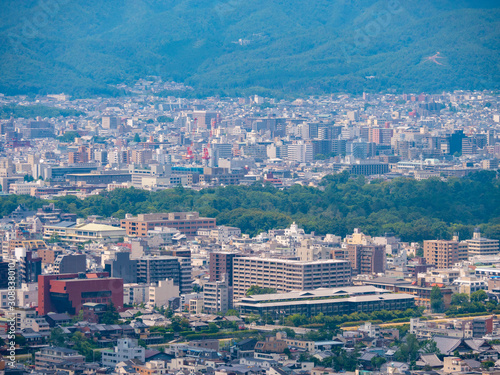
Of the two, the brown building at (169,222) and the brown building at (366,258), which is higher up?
the brown building at (169,222)

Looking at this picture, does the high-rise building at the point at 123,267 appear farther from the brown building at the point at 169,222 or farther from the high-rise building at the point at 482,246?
the high-rise building at the point at 482,246

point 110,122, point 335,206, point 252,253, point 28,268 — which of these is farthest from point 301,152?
point 28,268

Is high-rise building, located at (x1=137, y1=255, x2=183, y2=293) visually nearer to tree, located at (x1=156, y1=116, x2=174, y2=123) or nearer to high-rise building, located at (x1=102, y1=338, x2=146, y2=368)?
high-rise building, located at (x1=102, y1=338, x2=146, y2=368)

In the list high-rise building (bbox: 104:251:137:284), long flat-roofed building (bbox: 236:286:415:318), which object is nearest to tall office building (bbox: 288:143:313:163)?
high-rise building (bbox: 104:251:137:284)

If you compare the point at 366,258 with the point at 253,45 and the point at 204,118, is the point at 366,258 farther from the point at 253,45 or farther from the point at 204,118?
the point at 253,45

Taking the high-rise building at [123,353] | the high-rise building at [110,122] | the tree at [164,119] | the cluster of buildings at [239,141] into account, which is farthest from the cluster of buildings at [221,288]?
the tree at [164,119]

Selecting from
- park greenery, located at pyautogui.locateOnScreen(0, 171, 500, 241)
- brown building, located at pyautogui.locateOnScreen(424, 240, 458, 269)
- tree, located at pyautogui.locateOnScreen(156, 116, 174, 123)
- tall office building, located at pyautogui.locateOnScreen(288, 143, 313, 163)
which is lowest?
brown building, located at pyautogui.locateOnScreen(424, 240, 458, 269)
